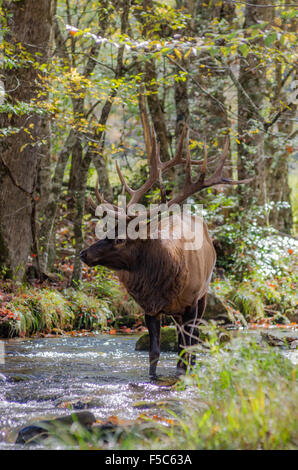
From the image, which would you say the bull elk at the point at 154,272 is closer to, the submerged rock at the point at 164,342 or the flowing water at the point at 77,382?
the flowing water at the point at 77,382

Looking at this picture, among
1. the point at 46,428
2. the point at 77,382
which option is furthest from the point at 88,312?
the point at 46,428

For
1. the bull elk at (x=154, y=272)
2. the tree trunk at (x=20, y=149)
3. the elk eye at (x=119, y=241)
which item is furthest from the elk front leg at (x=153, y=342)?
the tree trunk at (x=20, y=149)

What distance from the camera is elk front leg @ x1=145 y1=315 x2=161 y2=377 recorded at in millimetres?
6262

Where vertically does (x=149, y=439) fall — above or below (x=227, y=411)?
below

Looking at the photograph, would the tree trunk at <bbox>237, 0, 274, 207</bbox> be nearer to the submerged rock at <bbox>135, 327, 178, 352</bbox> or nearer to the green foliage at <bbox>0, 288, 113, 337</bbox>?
the green foliage at <bbox>0, 288, 113, 337</bbox>

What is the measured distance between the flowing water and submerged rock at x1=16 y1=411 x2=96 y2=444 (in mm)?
82

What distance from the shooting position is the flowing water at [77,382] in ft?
15.1

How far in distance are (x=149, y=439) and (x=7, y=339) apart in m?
6.07

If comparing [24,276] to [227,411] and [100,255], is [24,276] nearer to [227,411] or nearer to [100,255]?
[100,255]

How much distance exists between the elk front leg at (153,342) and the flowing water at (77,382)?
0.15 meters

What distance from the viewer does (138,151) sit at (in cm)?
1634

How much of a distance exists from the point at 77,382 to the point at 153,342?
940mm

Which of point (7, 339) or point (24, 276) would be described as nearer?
point (7, 339)

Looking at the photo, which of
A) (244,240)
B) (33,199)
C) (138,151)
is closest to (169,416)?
(33,199)
